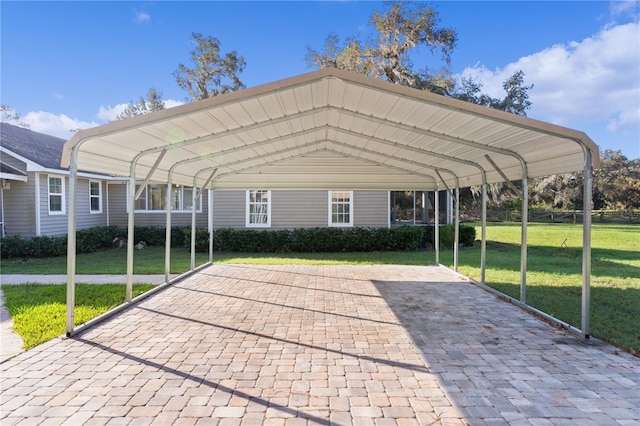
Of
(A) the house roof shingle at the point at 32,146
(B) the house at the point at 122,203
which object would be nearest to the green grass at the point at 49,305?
(A) the house roof shingle at the point at 32,146

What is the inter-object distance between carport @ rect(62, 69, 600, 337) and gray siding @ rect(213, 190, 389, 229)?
4.86m

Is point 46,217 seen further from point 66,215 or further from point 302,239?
point 302,239

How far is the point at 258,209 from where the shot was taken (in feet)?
46.1

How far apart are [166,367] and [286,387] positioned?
1.28 meters

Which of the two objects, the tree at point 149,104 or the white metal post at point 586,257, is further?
the tree at point 149,104

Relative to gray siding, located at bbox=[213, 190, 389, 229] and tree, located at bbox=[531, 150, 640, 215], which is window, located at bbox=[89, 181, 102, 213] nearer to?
gray siding, located at bbox=[213, 190, 389, 229]

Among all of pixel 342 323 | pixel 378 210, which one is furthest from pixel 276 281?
pixel 378 210

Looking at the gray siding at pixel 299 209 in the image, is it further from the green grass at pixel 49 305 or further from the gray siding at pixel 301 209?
the green grass at pixel 49 305

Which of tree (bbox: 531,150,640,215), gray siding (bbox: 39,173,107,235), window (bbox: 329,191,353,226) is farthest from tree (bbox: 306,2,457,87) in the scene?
tree (bbox: 531,150,640,215)

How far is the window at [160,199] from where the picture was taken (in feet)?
48.6

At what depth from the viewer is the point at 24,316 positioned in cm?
539

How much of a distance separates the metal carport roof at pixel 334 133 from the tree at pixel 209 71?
15153mm

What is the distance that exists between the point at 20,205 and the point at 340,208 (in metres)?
10.2

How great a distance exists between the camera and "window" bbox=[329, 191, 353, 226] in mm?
13930
